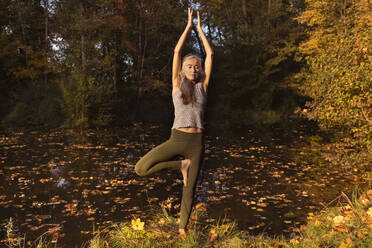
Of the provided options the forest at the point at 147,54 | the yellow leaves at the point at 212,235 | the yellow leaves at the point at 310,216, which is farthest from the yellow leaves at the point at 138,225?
the forest at the point at 147,54

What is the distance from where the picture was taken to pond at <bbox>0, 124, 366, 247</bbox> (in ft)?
20.3

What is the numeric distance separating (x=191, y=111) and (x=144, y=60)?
922 inches

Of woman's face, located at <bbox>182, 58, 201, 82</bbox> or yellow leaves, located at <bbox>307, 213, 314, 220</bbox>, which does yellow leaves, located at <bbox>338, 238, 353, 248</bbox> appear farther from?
woman's face, located at <bbox>182, 58, 201, 82</bbox>

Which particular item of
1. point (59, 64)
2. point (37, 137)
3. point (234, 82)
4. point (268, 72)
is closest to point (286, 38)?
point (268, 72)

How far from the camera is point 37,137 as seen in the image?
55.5 ft

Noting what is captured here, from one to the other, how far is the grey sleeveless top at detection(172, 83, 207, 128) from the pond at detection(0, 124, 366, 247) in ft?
6.96

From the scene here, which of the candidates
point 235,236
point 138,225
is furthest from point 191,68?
point 235,236

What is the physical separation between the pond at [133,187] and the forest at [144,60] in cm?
645

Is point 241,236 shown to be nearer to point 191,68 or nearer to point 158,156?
point 158,156

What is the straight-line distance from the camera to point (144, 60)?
26.7m

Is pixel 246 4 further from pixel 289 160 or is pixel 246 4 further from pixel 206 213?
pixel 206 213

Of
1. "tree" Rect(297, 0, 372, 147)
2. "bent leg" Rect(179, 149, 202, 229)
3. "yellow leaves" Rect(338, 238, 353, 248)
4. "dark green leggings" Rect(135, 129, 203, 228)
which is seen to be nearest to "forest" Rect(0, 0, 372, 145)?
"tree" Rect(297, 0, 372, 147)

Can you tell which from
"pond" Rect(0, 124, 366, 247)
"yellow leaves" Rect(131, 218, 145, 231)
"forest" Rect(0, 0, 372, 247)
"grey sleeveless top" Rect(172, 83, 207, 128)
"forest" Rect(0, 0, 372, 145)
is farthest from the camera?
"forest" Rect(0, 0, 372, 145)

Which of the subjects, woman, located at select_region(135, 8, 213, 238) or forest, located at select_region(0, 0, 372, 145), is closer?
woman, located at select_region(135, 8, 213, 238)
